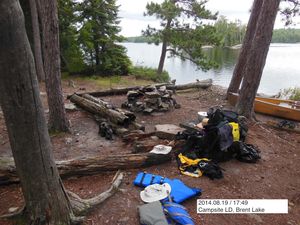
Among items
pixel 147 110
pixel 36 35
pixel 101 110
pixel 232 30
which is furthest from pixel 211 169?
pixel 232 30

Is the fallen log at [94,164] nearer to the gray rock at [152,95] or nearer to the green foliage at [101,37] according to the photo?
the gray rock at [152,95]

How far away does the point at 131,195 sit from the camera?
2.84 metres

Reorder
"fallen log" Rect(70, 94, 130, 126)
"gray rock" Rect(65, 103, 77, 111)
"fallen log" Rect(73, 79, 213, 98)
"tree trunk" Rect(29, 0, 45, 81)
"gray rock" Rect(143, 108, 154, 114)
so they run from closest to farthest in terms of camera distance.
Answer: "fallen log" Rect(70, 94, 130, 126) → "gray rock" Rect(143, 108, 154, 114) → "gray rock" Rect(65, 103, 77, 111) → "fallen log" Rect(73, 79, 213, 98) → "tree trunk" Rect(29, 0, 45, 81)

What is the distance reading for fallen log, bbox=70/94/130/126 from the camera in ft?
17.3

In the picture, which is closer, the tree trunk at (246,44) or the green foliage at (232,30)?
the tree trunk at (246,44)

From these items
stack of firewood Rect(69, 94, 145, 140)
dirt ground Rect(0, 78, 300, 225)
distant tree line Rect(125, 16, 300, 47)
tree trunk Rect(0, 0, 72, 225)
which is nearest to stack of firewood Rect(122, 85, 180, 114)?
dirt ground Rect(0, 78, 300, 225)

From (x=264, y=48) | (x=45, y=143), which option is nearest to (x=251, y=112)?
(x=264, y=48)

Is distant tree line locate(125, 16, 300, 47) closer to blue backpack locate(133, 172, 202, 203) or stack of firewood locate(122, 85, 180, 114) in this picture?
stack of firewood locate(122, 85, 180, 114)

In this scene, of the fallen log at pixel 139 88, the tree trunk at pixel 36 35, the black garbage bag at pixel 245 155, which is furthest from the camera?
the tree trunk at pixel 36 35

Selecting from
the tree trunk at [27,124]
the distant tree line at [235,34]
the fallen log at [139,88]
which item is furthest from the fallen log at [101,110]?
the distant tree line at [235,34]

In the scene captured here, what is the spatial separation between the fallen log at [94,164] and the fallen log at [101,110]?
183cm

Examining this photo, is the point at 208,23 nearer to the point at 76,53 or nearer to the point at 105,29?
the point at 105,29

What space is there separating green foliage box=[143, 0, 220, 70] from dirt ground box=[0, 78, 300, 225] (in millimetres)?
7228

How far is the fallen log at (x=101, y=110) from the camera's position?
5.28 metres
